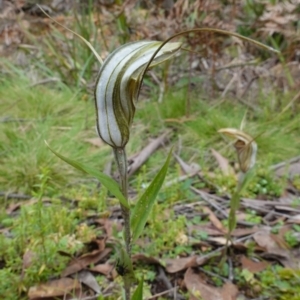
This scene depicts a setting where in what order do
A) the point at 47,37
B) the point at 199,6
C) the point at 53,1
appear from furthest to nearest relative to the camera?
the point at 53,1 → the point at 47,37 → the point at 199,6

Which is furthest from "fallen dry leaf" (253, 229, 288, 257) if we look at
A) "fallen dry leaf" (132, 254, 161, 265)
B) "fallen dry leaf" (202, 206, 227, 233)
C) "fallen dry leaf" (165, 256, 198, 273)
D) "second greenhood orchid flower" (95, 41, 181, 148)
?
"second greenhood orchid flower" (95, 41, 181, 148)

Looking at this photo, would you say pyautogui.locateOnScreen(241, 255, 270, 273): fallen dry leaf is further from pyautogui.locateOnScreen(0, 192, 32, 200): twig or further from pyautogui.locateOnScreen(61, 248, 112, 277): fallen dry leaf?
pyautogui.locateOnScreen(0, 192, 32, 200): twig

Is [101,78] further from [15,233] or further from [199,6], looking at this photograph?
[199,6]

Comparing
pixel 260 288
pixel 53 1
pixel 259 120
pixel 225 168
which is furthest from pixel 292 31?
pixel 53 1

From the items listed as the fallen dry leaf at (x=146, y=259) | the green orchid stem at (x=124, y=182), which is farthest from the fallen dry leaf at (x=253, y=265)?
the green orchid stem at (x=124, y=182)

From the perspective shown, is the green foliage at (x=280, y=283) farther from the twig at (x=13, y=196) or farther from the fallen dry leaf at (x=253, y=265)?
the twig at (x=13, y=196)

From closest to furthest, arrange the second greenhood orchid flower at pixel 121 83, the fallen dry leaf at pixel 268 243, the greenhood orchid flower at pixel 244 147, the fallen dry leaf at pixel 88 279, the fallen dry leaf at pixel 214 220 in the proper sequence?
the second greenhood orchid flower at pixel 121 83, the greenhood orchid flower at pixel 244 147, the fallen dry leaf at pixel 88 279, the fallen dry leaf at pixel 268 243, the fallen dry leaf at pixel 214 220

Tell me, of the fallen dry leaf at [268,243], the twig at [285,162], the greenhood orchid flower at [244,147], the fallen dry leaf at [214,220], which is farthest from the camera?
the twig at [285,162]
